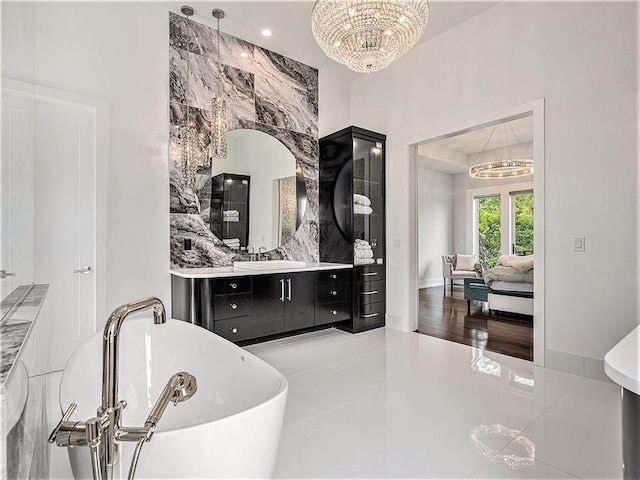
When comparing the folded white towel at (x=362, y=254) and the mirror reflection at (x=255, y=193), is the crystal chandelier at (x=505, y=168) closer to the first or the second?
the folded white towel at (x=362, y=254)

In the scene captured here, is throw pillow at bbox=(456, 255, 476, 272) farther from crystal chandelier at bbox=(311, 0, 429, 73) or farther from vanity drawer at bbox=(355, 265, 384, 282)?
crystal chandelier at bbox=(311, 0, 429, 73)

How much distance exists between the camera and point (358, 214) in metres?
4.11

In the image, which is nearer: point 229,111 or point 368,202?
point 229,111

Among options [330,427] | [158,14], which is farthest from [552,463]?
[158,14]

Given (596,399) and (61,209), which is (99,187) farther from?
(596,399)

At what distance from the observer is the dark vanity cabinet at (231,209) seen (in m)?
3.66

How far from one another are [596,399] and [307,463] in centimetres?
204

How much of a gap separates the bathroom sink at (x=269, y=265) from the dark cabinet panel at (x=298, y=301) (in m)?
0.22

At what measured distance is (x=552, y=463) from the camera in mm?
1672

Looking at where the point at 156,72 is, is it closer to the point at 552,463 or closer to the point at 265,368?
the point at 265,368

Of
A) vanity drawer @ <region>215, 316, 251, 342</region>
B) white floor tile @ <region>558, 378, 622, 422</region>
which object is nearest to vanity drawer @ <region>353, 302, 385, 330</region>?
vanity drawer @ <region>215, 316, 251, 342</region>

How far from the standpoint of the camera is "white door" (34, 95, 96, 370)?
271 cm

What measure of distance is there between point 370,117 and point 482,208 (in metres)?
5.17

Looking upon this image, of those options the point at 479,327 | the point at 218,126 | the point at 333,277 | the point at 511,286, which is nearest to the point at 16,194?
the point at 218,126
